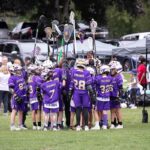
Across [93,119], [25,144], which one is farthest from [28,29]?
[25,144]

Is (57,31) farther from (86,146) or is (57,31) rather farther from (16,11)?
(16,11)

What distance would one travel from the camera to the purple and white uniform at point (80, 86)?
19828 mm

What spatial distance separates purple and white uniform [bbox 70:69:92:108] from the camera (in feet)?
65.1

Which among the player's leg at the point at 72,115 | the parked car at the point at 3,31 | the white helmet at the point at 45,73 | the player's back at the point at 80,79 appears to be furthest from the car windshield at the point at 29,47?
the player's back at the point at 80,79

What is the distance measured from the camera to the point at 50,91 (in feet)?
65.3

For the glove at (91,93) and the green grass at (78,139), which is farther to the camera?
the glove at (91,93)

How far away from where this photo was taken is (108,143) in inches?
649

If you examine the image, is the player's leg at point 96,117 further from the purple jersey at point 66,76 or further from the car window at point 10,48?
the car window at point 10,48

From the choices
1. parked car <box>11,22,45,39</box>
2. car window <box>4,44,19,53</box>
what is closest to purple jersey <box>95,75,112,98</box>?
Result: car window <box>4,44,19,53</box>

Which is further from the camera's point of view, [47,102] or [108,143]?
[47,102]

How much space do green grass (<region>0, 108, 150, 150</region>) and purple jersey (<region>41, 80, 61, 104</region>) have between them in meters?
0.91

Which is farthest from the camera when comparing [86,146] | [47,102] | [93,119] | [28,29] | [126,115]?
[28,29]

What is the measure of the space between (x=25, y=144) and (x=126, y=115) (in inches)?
340

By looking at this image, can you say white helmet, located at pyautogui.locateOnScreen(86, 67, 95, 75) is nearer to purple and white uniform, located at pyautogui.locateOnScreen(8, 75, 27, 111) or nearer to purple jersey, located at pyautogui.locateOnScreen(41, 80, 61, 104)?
purple jersey, located at pyautogui.locateOnScreen(41, 80, 61, 104)
